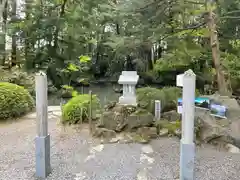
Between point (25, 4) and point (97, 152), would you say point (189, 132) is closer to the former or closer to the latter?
point (97, 152)

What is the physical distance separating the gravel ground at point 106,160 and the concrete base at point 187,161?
25 cm

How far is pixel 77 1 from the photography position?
33.2 ft

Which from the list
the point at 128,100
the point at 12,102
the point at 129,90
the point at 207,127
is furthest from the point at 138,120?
the point at 12,102

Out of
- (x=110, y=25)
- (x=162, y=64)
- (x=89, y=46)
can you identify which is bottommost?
(x=162, y=64)

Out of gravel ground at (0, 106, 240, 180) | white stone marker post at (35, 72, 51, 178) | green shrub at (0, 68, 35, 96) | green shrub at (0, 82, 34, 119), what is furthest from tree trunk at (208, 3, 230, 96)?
green shrub at (0, 68, 35, 96)

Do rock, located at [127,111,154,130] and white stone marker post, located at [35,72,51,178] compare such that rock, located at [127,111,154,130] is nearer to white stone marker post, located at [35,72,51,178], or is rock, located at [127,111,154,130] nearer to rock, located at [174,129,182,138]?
rock, located at [174,129,182,138]

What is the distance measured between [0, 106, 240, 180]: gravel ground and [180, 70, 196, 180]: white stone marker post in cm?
31

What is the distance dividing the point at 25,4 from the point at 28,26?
82 centimetres

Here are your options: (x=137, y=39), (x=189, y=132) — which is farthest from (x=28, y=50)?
(x=189, y=132)

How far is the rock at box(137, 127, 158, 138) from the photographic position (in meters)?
4.33

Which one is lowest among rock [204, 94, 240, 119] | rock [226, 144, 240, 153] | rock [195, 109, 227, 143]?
rock [226, 144, 240, 153]

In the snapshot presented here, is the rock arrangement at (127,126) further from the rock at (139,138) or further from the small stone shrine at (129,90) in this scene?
the small stone shrine at (129,90)

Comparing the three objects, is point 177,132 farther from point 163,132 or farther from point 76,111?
point 76,111

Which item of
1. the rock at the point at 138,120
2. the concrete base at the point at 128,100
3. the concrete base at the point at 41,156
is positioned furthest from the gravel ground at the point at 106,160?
the concrete base at the point at 128,100
